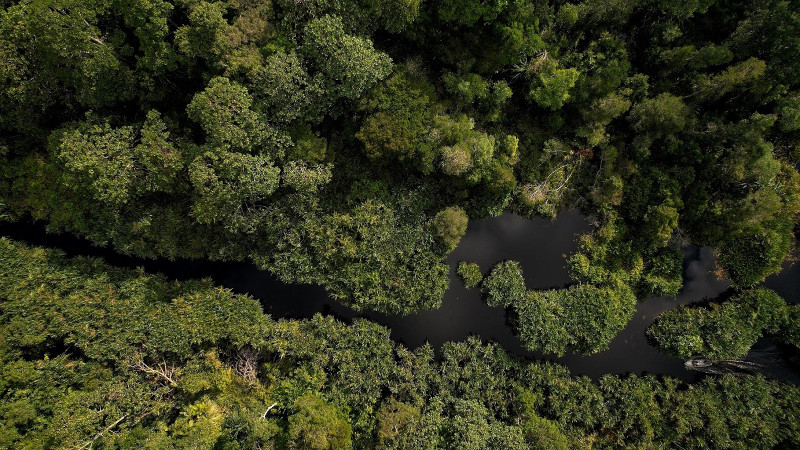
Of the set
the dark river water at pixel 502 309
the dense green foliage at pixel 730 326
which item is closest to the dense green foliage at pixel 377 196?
the dense green foliage at pixel 730 326

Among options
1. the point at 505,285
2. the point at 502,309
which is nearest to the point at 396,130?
the point at 505,285

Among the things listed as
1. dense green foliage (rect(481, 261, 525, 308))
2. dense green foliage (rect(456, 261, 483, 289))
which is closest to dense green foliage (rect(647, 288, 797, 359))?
dense green foliage (rect(481, 261, 525, 308))

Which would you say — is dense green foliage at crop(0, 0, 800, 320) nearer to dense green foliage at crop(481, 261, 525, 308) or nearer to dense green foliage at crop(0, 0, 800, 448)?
dense green foliage at crop(0, 0, 800, 448)

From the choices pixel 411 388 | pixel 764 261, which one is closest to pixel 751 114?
pixel 764 261

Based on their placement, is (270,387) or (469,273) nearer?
(270,387)

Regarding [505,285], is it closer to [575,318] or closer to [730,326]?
[575,318]

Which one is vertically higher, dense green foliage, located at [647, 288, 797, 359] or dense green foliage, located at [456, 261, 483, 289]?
dense green foliage, located at [647, 288, 797, 359]

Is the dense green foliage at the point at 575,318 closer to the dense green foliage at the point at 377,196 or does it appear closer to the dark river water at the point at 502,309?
the dense green foliage at the point at 377,196
